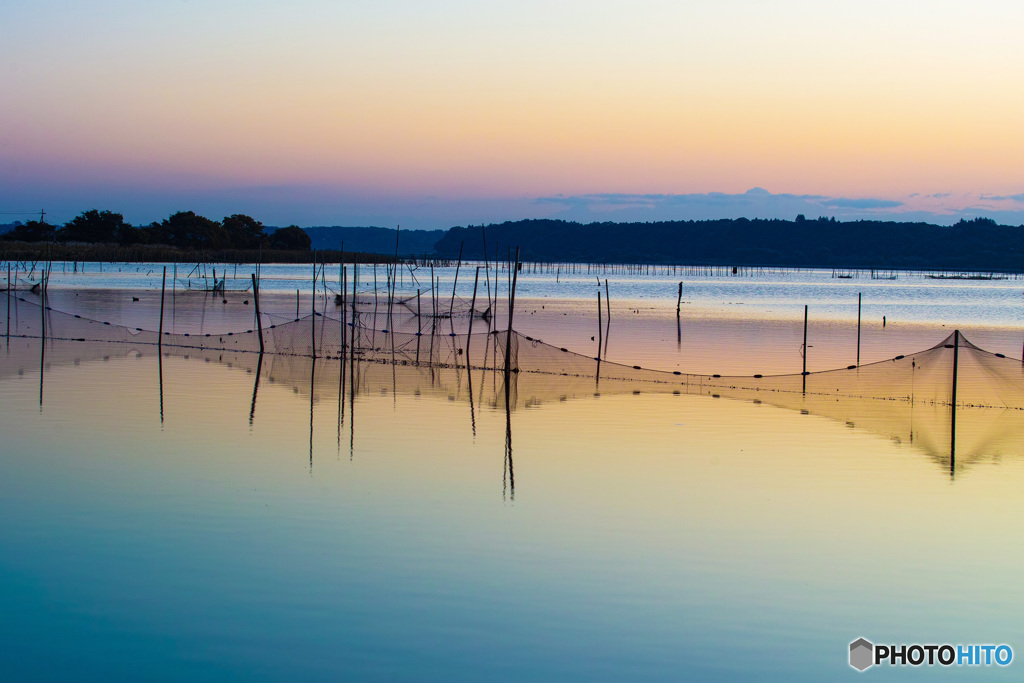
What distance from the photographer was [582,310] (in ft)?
133

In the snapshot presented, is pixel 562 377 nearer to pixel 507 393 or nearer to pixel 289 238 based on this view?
pixel 507 393

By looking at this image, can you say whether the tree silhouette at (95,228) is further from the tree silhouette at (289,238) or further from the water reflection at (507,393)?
the water reflection at (507,393)

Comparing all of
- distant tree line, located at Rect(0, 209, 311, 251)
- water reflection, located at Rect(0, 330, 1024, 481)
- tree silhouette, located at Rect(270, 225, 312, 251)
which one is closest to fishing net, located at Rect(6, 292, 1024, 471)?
water reflection, located at Rect(0, 330, 1024, 481)

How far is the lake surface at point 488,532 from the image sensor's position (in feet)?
16.5

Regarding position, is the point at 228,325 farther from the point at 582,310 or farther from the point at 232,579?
the point at 232,579

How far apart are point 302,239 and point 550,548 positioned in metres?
109

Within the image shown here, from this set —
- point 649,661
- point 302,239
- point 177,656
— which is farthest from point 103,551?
point 302,239

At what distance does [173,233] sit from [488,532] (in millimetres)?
99659

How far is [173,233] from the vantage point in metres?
100

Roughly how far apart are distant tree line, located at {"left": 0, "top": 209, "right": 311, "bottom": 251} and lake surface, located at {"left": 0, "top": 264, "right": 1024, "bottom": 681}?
79.9 metres

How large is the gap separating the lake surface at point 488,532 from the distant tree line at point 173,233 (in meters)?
79.9

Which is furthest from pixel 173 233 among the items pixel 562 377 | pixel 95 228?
pixel 562 377

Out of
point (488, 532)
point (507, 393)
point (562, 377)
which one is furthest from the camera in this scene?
point (562, 377)

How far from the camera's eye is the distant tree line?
90562mm
